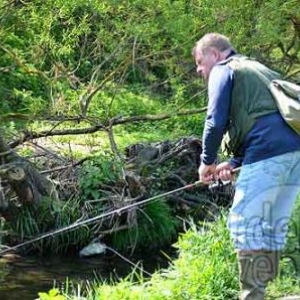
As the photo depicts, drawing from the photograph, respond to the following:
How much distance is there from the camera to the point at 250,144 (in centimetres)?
446

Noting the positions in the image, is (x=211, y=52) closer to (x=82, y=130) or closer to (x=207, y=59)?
(x=207, y=59)

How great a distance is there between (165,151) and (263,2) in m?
2.31

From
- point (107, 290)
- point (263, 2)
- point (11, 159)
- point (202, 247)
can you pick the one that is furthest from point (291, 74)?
point (107, 290)

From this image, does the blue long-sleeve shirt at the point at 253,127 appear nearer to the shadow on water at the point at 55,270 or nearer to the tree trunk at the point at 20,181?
the shadow on water at the point at 55,270

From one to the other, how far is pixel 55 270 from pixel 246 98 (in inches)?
169

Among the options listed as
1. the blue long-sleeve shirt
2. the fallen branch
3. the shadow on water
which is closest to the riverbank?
the blue long-sleeve shirt

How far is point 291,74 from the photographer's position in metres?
10.3

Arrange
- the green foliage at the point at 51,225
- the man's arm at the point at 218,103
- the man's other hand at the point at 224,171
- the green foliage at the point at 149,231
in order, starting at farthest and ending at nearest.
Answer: the green foliage at the point at 149,231 < the green foliage at the point at 51,225 < the man's other hand at the point at 224,171 < the man's arm at the point at 218,103

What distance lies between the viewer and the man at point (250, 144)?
A: 4402 millimetres

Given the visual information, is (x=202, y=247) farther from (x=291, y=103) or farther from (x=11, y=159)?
(x=11, y=159)

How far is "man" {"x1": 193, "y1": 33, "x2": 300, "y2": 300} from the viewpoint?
4.40m

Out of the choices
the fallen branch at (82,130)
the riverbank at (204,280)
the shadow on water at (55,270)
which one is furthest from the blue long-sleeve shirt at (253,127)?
the fallen branch at (82,130)

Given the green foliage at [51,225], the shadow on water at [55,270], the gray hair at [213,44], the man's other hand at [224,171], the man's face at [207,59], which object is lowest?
the shadow on water at [55,270]

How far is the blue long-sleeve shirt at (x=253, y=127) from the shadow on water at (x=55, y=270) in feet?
11.2
